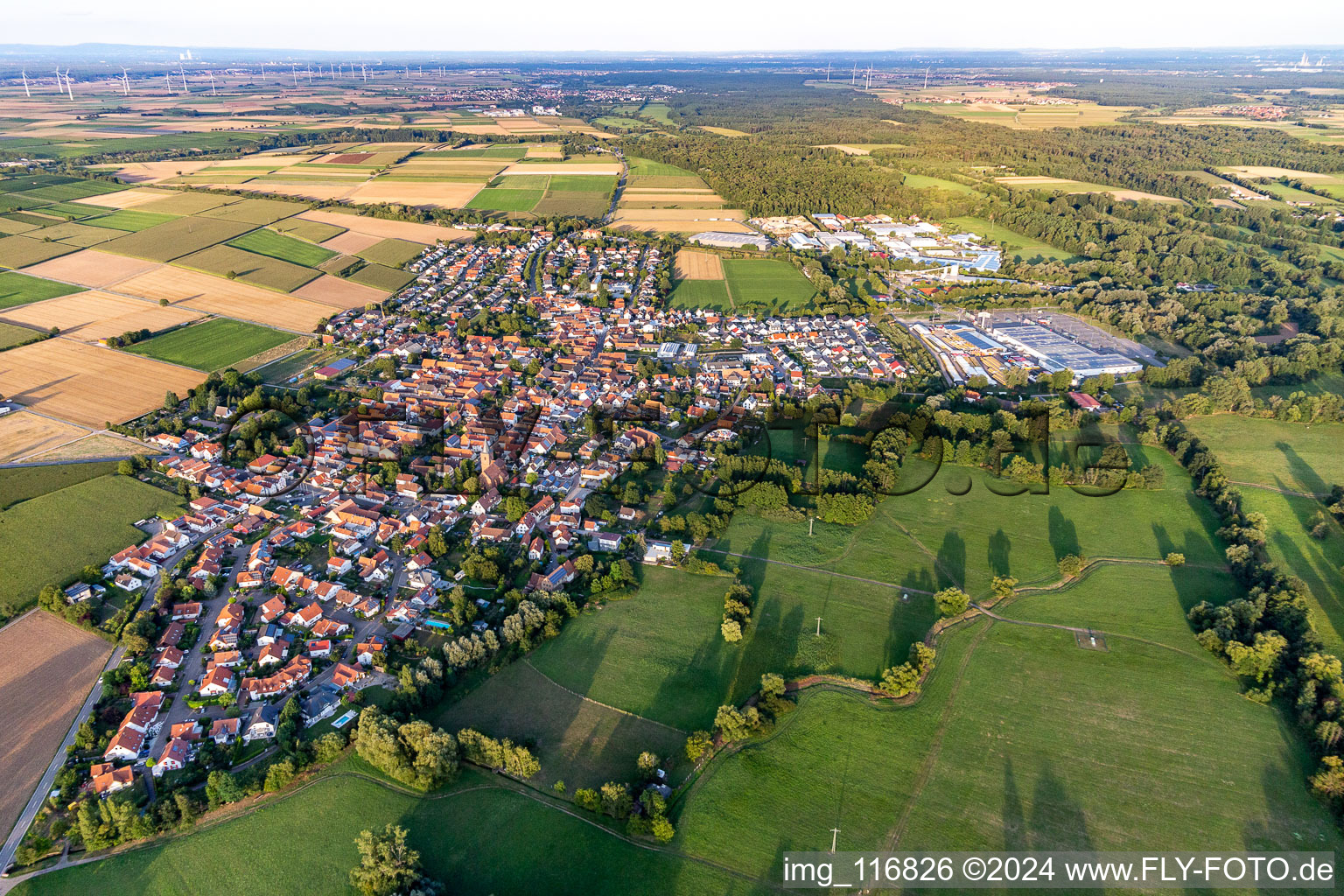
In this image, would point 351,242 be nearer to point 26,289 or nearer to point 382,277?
point 382,277

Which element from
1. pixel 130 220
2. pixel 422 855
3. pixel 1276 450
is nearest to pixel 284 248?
pixel 130 220

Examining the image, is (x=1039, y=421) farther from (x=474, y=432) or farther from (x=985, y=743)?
(x=474, y=432)

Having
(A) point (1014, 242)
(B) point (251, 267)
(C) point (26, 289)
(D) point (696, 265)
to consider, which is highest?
(A) point (1014, 242)

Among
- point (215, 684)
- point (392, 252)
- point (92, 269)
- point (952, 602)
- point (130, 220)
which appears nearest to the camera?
point (215, 684)

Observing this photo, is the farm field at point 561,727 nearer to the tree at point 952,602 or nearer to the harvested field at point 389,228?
the tree at point 952,602

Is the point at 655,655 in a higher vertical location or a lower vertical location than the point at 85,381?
lower

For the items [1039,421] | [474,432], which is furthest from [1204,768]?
[474,432]

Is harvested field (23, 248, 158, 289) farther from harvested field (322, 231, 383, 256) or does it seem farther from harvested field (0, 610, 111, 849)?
harvested field (0, 610, 111, 849)

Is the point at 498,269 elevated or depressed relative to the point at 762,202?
depressed
